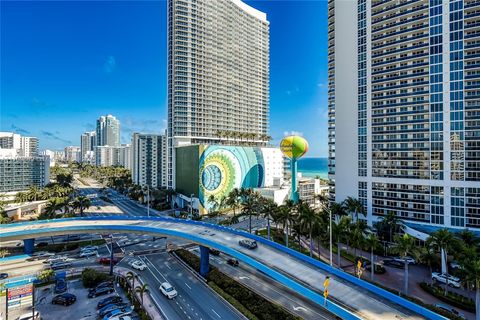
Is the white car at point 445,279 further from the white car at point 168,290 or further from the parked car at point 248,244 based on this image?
the white car at point 168,290

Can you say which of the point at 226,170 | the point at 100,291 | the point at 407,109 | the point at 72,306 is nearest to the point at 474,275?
the point at 407,109

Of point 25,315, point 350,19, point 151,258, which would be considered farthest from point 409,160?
point 25,315

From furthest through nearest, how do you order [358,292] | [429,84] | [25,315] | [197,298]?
1. [429,84]
2. [197,298]
3. [25,315]
4. [358,292]

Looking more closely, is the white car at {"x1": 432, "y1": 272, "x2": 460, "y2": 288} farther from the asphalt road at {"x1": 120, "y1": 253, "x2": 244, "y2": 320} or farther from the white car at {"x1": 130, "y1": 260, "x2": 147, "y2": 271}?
the white car at {"x1": 130, "y1": 260, "x2": 147, "y2": 271}

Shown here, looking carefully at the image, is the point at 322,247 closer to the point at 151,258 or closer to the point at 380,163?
the point at 380,163

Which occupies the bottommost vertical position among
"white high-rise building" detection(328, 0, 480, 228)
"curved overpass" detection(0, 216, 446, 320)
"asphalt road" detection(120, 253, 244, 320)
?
"asphalt road" detection(120, 253, 244, 320)

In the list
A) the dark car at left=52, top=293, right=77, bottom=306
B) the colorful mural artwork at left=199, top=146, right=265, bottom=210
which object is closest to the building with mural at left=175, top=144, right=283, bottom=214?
the colorful mural artwork at left=199, top=146, right=265, bottom=210

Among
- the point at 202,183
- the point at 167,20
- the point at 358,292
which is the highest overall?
the point at 167,20
